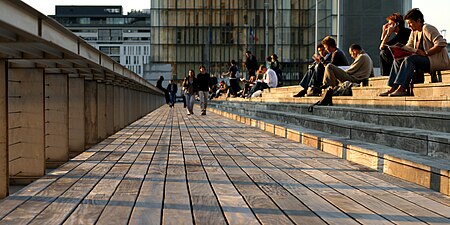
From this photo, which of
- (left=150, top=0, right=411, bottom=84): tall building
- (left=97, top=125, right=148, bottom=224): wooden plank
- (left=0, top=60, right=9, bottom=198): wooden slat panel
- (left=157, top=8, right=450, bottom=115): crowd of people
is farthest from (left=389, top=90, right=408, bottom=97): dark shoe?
(left=150, top=0, right=411, bottom=84): tall building

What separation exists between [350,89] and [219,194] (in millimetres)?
8460

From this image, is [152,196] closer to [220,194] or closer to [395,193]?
[220,194]

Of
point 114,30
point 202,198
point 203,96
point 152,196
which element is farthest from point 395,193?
point 114,30

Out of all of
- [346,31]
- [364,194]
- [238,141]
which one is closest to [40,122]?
[364,194]

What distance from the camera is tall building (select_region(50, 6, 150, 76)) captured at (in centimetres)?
14750

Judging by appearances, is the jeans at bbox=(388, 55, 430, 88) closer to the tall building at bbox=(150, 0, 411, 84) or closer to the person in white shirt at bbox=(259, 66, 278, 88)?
the person in white shirt at bbox=(259, 66, 278, 88)

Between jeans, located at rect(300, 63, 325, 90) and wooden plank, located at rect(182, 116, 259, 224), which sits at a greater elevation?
jeans, located at rect(300, 63, 325, 90)

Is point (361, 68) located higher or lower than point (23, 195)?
higher

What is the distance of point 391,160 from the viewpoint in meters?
5.97

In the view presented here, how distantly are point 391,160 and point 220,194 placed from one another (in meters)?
1.85

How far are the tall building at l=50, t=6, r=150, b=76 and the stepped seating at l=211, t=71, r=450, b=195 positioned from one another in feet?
445

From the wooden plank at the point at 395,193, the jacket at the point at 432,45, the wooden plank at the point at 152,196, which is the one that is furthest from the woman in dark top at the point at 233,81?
the wooden plank at the point at 395,193

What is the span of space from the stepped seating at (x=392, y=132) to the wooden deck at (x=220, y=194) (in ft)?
0.47

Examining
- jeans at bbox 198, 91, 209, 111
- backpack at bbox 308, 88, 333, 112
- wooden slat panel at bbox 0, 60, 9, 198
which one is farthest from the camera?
jeans at bbox 198, 91, 209, 111
